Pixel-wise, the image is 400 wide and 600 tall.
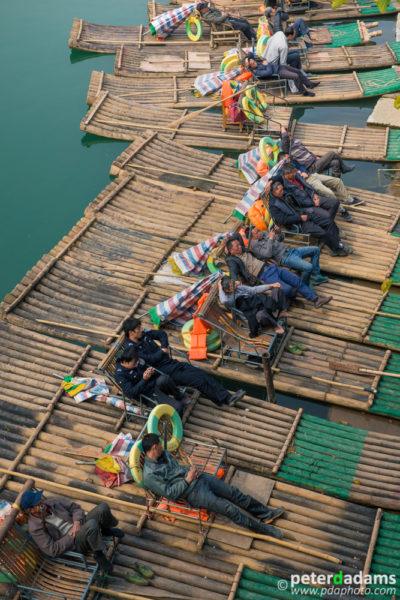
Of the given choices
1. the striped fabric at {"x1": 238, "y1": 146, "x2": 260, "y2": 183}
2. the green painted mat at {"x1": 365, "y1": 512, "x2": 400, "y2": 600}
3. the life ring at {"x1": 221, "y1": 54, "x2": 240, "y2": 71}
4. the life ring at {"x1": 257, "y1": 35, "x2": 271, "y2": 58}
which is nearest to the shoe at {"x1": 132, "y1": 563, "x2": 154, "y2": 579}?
the green painted mat at {"x1": 365, "y1": 512, "x2": 400, "y2": 600}

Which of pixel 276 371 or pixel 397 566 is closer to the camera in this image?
pixel 397 566

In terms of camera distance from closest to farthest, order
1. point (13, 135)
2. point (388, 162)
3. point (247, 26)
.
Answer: point (388, 162) → point (13, 135) → point (247, 26)

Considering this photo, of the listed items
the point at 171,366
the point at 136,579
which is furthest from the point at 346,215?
the point at 136,579

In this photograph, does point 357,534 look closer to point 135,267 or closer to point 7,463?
point 7,463

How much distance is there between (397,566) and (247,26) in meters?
18.2

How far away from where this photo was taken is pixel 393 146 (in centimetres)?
1625

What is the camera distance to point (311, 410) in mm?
10641

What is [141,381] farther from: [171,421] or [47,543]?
[47,543]

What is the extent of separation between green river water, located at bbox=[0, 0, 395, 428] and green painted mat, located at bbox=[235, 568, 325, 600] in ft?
11.0

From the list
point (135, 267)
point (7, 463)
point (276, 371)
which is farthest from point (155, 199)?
point (7, 463)

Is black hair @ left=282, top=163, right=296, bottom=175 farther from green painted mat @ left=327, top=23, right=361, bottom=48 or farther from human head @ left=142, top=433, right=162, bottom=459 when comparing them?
green painted mat @ left=327, top=23, right=361, bottom=48

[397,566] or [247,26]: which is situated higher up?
[247,26]

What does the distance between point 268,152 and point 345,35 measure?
9636mm

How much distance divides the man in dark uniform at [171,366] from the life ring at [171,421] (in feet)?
2.40
